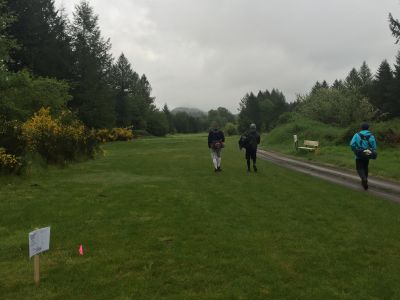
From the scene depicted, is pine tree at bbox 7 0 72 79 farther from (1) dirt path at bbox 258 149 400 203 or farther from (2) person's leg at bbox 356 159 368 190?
(2) person's leg at bbox 356 159 368 190

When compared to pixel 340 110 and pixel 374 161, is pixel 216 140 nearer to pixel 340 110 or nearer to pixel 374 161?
pixel 374 161

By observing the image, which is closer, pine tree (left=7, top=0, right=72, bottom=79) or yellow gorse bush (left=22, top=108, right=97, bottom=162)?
yellow gorse bush (left=22, top=108, right=97, bottom=162)

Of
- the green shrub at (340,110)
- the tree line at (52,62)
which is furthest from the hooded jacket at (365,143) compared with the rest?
the green shrub at (340,110)

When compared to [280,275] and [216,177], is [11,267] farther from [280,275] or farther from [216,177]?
[216,177]

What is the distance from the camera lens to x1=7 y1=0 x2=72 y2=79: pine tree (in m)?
35.3

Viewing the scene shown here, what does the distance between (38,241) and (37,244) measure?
0.04 metres

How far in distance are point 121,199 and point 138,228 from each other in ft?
10.2

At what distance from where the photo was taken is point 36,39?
3638 cm

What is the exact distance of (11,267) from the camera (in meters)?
5.60

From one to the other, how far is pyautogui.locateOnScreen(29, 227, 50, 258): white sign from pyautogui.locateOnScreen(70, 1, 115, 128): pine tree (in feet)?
127

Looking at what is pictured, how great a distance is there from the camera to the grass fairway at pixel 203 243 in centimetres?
484

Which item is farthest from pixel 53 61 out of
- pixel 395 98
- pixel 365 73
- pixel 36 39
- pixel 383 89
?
pixel 365 73

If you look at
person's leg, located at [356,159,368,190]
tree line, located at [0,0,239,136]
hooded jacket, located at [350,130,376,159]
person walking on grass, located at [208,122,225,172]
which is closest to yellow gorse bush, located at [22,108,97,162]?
tree line, located at [0,0,239,136]

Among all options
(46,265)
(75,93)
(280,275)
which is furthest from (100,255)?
(75,93)
